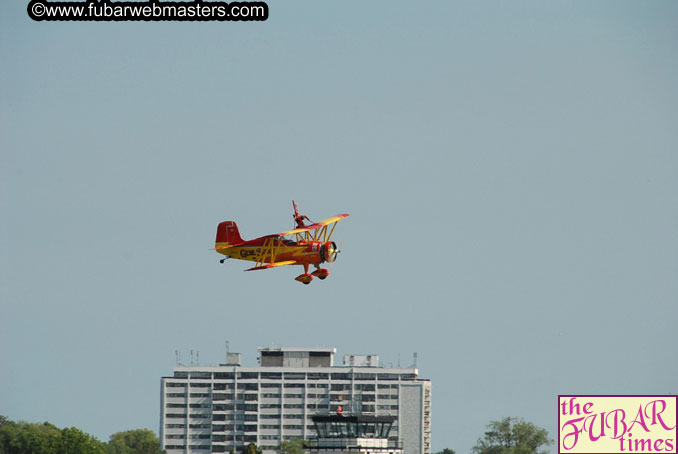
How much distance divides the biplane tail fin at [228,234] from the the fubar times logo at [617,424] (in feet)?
169

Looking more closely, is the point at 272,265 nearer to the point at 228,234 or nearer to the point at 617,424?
the point at 228,234

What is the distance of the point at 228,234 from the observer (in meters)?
153

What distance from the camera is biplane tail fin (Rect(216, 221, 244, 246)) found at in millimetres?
152125

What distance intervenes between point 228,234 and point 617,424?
54890 millimetres

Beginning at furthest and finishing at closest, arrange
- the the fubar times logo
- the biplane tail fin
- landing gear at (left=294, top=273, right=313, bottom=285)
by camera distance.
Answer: the biplane tail fin, landing gear at (left=294, top=273, right=313, bottom=285), the the fubar times logo

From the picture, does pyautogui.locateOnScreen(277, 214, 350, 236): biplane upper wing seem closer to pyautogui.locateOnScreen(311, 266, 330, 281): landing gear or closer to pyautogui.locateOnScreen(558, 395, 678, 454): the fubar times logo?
pyautogui.locateOnScreen(311, 266, 330, 281): landing gear

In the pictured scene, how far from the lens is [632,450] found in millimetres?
107812

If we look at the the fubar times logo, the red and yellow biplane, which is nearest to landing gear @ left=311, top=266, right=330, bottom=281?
the red and yellow biplane

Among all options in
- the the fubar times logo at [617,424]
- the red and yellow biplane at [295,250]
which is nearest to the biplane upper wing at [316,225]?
the red and yellow biplane at [295,250]

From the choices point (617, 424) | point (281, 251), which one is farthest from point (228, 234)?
point (617, 424)

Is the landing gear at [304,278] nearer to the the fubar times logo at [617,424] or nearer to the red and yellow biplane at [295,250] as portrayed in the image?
the red and yellow biplane at [295,250]

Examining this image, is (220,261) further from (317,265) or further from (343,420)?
(343,420)

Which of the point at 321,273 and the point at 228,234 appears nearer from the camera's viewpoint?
the point at 321,273

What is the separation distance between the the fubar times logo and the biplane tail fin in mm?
51382
